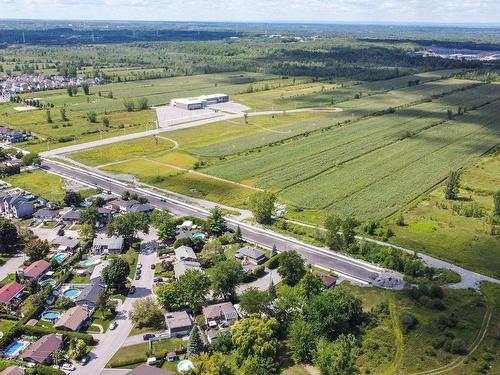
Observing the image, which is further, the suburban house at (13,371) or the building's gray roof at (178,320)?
the building's gray roof at (178,320)

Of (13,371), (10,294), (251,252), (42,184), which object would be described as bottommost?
(13,371)

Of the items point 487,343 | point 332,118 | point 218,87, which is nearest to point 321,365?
point 487,343

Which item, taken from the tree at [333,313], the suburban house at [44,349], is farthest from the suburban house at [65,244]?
the tree at [333,313]

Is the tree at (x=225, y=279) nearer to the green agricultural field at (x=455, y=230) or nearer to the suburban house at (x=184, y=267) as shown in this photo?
the suburban house at (x=184, y=267)

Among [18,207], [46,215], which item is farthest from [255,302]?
[18,207]

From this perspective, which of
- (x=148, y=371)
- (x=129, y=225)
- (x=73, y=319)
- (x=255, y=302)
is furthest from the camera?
(x=129, y=225)

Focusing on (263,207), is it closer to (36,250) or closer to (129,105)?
(36,250)
